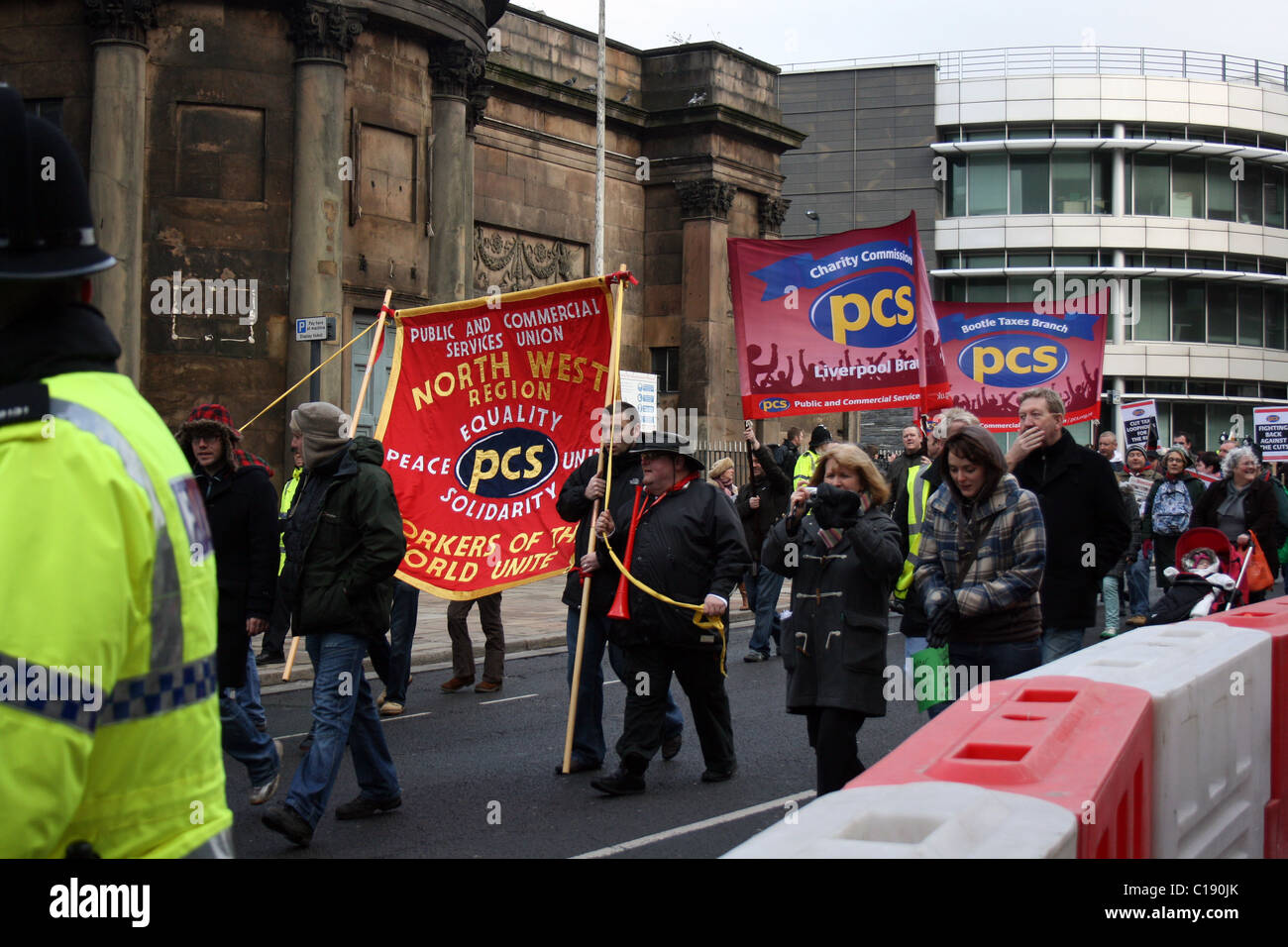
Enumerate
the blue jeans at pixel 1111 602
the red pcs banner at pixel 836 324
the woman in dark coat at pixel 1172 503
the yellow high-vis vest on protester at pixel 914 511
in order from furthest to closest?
1. the blue jeans at pixel 1111 602
2. the woman in dark coat at pixel 1172 503
3. the red pcs banner at pixel 836 324
4. the yellow high-vis vest on protester at pixel 914 511

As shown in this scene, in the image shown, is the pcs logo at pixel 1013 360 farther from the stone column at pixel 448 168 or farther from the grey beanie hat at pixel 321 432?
the grey beanie hat at pixel 321 432

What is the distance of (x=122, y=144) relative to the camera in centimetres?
1950

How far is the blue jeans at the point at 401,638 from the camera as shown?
9.94 m

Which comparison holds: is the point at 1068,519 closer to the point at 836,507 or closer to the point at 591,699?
the point at 836,507

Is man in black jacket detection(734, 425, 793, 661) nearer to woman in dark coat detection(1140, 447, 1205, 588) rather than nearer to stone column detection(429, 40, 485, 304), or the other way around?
woman in dark coat detection(1140, 447, 1205, 588)

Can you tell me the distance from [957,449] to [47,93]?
698 inches

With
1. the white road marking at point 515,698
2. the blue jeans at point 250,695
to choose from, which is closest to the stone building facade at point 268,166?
the white road marking at point 515,698

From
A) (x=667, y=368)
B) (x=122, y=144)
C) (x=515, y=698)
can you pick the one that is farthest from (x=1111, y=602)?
(x=667, y=368)

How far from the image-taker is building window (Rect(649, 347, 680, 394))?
102 ft

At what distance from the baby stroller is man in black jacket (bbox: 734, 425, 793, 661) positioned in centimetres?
396

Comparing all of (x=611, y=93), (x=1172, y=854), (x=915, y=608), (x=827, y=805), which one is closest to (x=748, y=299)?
(x=915, y=608)

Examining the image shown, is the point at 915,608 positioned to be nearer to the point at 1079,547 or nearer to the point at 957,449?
the point at 1079,547

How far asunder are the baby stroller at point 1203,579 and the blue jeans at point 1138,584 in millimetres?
5777

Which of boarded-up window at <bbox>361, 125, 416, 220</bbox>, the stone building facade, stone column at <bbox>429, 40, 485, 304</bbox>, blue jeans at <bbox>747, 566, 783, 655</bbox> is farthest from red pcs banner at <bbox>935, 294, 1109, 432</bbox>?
boarded-up window at <bbox>361, 125, 416, 220</bbox>
